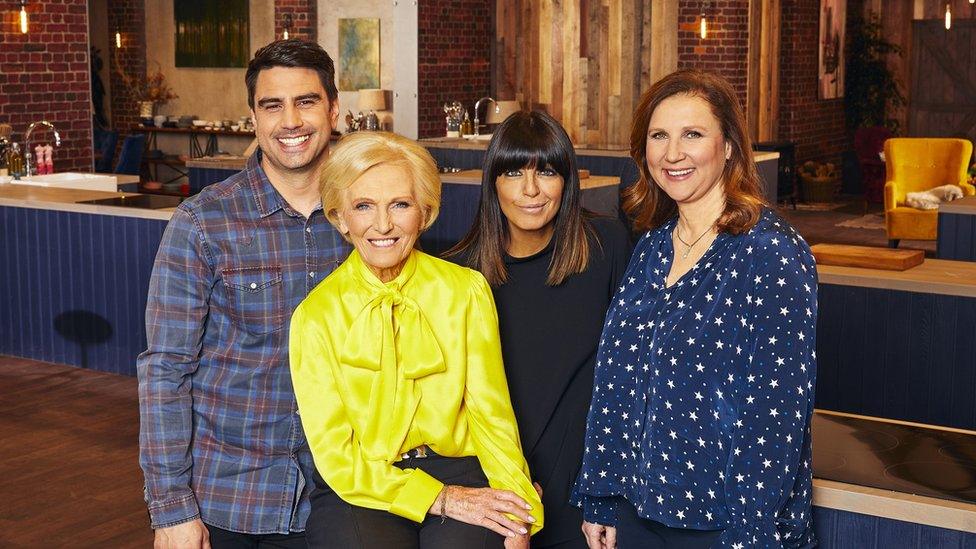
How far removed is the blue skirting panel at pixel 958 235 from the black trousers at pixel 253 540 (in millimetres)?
5397

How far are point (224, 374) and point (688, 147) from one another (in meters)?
1.00

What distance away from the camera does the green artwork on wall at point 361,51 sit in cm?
1391

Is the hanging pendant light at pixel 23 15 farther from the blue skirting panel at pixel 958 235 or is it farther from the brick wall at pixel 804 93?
the brick wall at pixel 804 93

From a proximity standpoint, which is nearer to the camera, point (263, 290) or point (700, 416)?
point (700, 416)

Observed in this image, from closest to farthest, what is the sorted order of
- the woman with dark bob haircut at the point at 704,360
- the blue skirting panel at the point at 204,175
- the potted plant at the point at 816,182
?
1. the woman with dark bob haircut at the point at 704,360
2. the blue skirting panel at the point at 204,175
3. the potted plant at the point at 816,182

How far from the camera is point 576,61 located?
14414mm

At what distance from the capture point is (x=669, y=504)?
2158 millimetres

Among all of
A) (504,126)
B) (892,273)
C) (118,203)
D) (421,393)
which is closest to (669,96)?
(504,126)

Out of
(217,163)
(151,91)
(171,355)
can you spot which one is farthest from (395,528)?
(151,91)

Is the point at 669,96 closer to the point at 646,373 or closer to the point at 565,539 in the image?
the point at 646,373

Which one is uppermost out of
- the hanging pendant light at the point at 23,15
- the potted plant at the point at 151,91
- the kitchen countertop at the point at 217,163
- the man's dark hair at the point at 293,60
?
the hanging pendant light at the point at 23,15

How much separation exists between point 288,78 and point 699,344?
0.99 meters

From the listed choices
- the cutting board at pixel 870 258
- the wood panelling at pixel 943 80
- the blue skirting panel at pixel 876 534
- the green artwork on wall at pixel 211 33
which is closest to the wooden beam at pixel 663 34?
the wood panelling at pixel 943 80

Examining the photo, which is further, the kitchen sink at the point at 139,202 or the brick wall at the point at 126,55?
the brick wall at the point at 126,55
